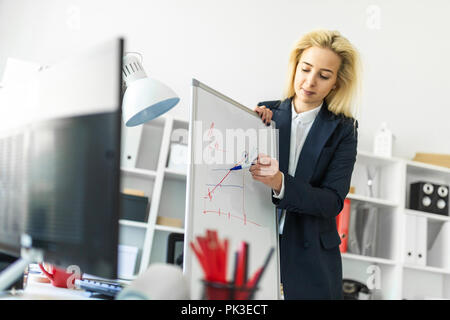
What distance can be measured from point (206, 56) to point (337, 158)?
6.05 ft

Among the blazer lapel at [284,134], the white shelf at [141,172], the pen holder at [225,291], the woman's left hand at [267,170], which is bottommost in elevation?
the pen holder at [225,291]

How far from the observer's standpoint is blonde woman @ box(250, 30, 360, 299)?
1.43 meters

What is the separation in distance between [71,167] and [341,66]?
1214 mm

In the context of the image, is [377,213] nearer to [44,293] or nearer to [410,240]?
[410,240]

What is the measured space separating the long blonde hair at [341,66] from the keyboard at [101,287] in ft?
3.04

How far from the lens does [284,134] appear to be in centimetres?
156

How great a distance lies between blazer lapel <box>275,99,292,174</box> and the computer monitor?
1.00 m

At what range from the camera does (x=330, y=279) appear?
1.46 meters

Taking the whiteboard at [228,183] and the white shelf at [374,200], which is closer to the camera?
the whiteboard at [228,183]

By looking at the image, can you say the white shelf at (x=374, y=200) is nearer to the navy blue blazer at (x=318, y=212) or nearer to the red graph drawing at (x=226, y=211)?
the navy blue blazer at (x=318, y=212)

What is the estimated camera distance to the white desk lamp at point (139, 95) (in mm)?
1210

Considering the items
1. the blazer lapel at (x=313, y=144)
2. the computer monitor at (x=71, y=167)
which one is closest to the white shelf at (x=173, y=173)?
the blazer lapel at (x=313, y=144)
